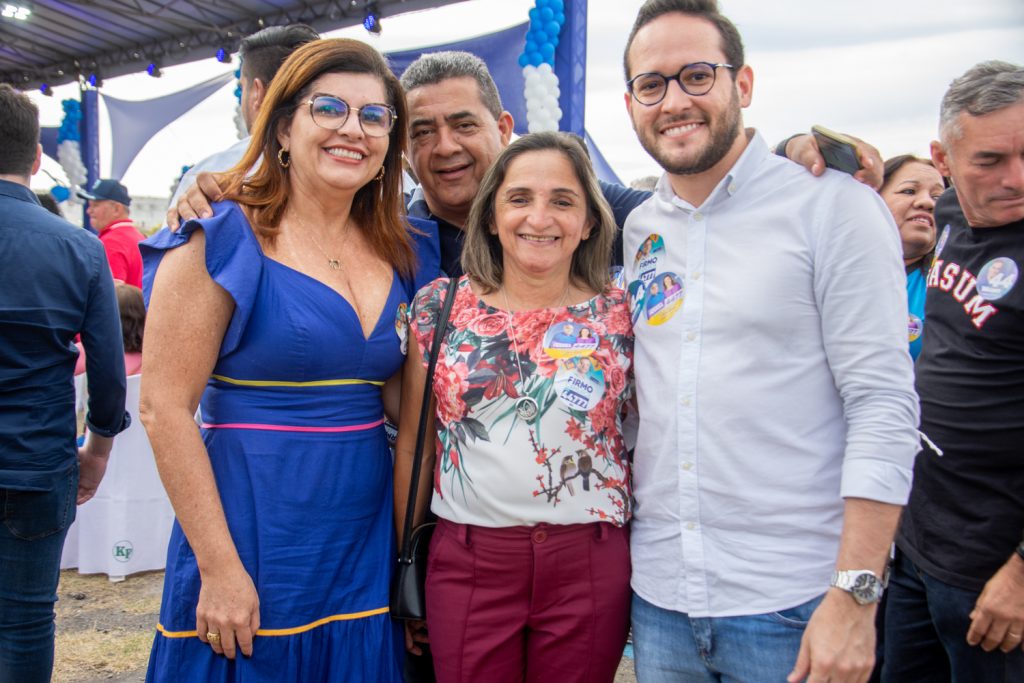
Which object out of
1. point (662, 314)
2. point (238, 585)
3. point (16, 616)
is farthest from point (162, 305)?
point (16, 616)

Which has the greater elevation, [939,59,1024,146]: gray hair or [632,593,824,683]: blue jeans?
[939,59,1024,146]: gray hair

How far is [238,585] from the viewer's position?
5.91 feet

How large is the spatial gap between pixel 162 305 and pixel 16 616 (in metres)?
1.77

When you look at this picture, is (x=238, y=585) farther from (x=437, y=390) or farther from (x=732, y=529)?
(x=732, y=529)

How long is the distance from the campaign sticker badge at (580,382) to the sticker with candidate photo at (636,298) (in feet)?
0.55

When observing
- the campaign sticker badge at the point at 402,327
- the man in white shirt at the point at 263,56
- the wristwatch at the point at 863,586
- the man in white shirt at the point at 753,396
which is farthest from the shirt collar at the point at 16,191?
the wristwatch at the point at 863,586

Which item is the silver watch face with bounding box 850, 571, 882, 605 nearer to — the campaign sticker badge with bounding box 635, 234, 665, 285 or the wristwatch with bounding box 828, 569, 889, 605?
the wristwatch with bounding box 828, 569, 889, 605

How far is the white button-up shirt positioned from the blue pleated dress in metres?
0.79

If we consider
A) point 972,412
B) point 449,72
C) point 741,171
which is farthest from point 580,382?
point 449,72

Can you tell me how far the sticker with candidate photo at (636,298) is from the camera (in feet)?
6.48

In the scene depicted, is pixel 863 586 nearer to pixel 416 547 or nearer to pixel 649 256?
pixel 649 256

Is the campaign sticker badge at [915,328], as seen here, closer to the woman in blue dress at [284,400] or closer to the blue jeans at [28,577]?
the woman in blue dress at [284,400]

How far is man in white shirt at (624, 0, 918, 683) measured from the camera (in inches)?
61.6

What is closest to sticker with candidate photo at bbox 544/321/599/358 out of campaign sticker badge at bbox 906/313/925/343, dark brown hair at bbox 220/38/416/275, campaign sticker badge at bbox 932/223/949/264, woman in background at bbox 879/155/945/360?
dark brown hair at bbox 220/38/416/275
